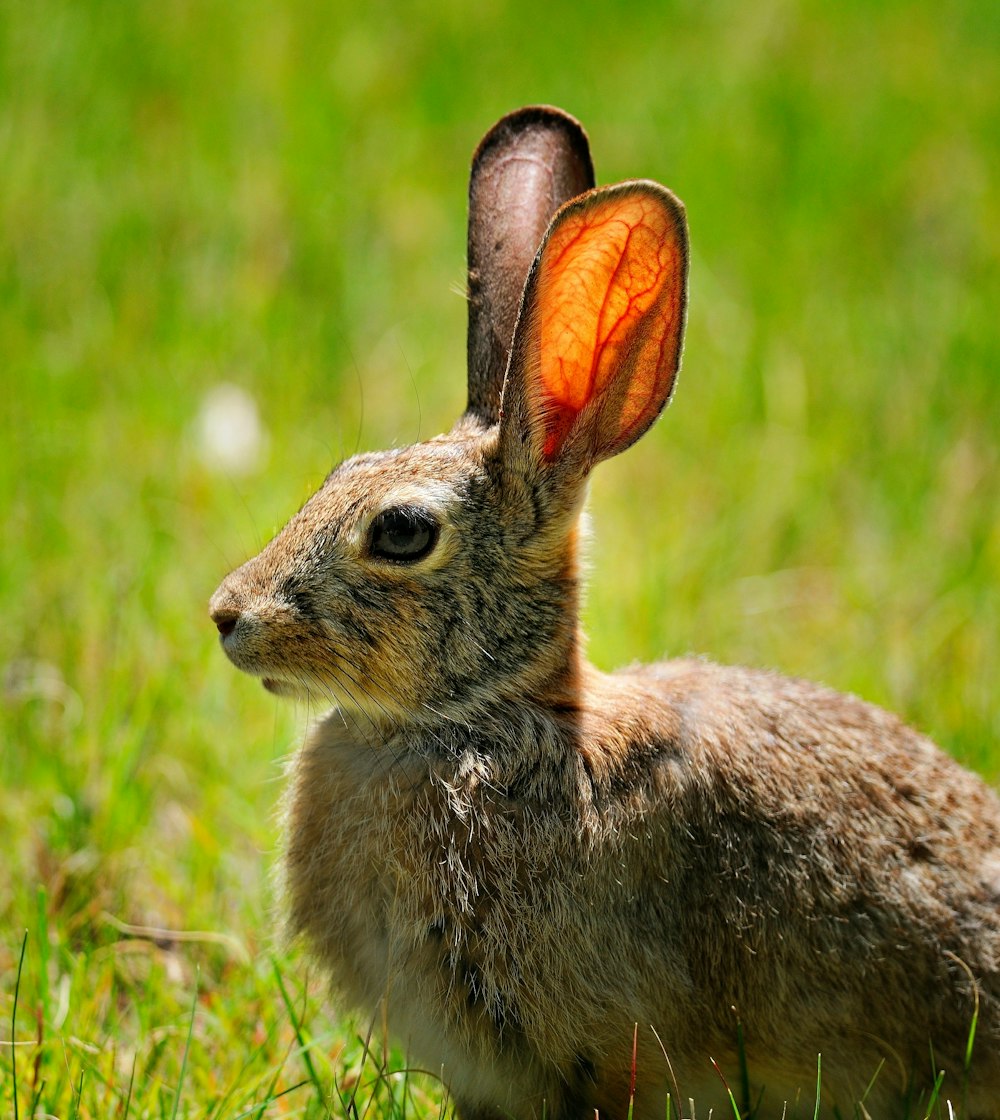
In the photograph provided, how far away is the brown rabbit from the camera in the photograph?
3055 millimetres

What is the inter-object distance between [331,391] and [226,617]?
2.57m

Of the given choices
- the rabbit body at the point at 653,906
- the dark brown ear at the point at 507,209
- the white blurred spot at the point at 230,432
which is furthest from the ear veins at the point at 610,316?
the white blurred spot at the point at 230,432

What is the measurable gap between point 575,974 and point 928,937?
2.39ft

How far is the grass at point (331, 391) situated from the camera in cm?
371

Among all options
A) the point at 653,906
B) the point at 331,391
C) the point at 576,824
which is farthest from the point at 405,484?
the point at 331,391

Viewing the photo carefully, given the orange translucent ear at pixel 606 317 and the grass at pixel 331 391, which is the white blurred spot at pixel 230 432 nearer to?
the grass at pixel 331 391

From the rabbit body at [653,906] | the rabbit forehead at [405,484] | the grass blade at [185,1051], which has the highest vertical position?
the rabbit forehead at [405,484]

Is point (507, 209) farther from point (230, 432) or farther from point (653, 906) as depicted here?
point (230, 432)

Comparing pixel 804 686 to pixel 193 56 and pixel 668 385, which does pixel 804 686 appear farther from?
pixel 193 56

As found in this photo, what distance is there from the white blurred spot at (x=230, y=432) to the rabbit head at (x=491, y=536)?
2.02m

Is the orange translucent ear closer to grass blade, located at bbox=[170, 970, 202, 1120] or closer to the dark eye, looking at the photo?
the dark eye

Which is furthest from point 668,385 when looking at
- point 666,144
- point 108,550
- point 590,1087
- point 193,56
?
point 193,56

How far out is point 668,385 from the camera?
3.18 meters

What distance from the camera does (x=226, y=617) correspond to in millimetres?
3135
